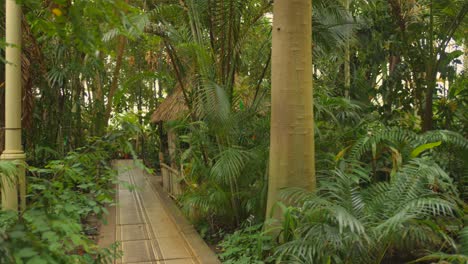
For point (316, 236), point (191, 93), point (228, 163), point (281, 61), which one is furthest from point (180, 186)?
point (316, 236)

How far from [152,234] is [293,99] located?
9.79 feet

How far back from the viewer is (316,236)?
3613 mm

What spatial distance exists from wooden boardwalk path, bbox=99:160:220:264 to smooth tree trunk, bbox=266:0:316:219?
4.30 ft

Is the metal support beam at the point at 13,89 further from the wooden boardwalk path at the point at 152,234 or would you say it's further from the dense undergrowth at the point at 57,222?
the wooden boardwalk path at the point at 152,234

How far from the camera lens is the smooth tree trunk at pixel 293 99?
4.41m

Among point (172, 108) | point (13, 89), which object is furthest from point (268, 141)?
point (172, 108)

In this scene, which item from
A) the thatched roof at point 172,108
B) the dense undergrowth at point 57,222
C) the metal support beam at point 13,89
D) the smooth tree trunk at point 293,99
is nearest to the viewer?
the dense undergrowth at point 57,222

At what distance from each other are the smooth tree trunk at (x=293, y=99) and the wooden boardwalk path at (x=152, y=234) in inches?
51.5

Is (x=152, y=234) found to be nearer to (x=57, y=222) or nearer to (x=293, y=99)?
(x=293, y=99)

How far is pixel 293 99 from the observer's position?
4.43 metres

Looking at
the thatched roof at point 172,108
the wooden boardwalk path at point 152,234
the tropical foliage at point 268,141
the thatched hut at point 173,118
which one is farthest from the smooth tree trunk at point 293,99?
the thatched roof at point 172,108

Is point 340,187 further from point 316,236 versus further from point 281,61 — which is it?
point 281,61

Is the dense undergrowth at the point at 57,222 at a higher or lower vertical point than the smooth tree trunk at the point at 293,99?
lower

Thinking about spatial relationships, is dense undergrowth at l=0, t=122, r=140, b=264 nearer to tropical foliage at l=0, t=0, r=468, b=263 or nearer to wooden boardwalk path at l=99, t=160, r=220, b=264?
tropical foliage at l=0, t=0, r=468, b=263
